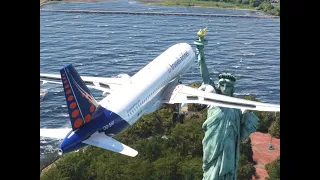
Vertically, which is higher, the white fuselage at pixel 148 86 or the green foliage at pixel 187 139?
the white fuselage at pixel 148 86

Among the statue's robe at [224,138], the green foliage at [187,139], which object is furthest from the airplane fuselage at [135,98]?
the statue's robe at [224,138]

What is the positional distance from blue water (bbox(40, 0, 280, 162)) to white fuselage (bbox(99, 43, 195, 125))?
16.4 metres

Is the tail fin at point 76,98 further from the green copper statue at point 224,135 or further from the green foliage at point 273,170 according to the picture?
the green foliage at point 273,170

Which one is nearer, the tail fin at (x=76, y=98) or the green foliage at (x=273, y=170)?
the tail fin at (x=76, y=98)

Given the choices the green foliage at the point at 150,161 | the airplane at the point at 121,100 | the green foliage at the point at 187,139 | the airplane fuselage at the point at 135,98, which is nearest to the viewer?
the airplane at the point at 121,100

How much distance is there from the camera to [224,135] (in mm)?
27125

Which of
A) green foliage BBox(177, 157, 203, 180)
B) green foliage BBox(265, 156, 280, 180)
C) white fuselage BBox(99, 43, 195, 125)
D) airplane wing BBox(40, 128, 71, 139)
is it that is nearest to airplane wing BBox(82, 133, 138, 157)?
airplane wing BBox(40, 128, 71, 139)

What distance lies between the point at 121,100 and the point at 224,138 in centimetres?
2220

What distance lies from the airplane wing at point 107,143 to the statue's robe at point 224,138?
14328 millimetres

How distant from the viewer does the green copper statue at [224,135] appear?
2717cm

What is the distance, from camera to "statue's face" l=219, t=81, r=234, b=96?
2758cm

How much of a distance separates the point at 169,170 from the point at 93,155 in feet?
29.0
